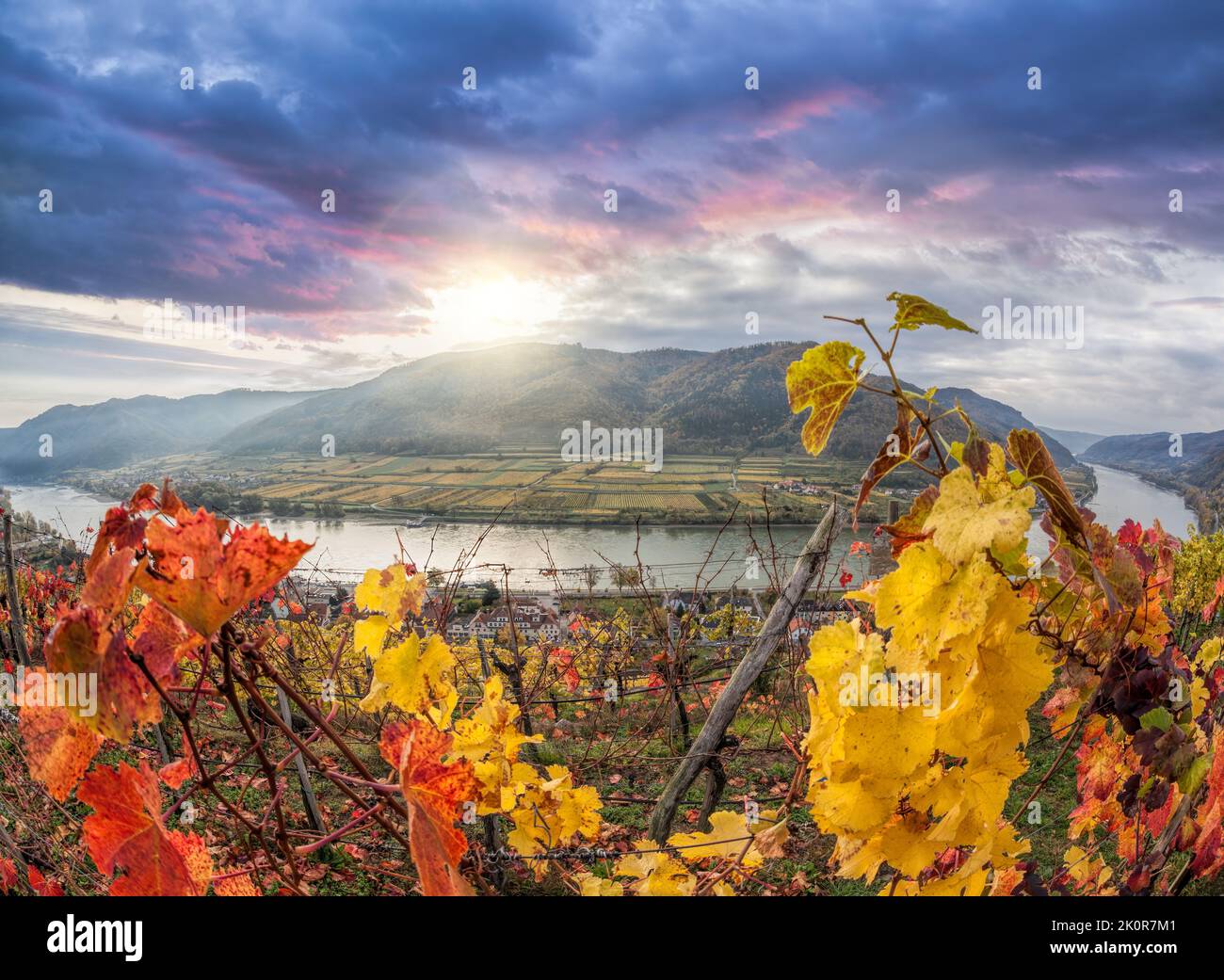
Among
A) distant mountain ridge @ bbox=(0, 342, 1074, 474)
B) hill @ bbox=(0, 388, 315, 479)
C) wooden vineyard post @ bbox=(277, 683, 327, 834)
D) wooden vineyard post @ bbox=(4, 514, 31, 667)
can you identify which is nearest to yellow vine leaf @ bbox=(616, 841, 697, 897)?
wooden vineyard post @ bbox=(277, 683, 327, 834)

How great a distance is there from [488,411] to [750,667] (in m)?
70.7

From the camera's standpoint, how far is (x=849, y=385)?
73 cm

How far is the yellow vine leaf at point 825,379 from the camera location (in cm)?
73

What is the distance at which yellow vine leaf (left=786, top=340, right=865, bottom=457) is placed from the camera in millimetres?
725

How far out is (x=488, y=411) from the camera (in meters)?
70.4

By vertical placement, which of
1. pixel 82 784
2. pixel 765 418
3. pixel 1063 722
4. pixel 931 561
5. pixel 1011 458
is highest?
pixel 765 418

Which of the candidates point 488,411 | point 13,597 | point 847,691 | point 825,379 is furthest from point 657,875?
point 488,411

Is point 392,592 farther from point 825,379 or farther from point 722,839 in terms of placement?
point 825,379

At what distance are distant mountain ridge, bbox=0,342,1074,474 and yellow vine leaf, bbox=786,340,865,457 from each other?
39.4 m

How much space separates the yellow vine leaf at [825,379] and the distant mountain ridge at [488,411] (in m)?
39.4

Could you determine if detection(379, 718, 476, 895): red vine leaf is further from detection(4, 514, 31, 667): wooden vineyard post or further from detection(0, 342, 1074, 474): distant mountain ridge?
detection(0, 342, 1074, 474): distant mountain ridge
